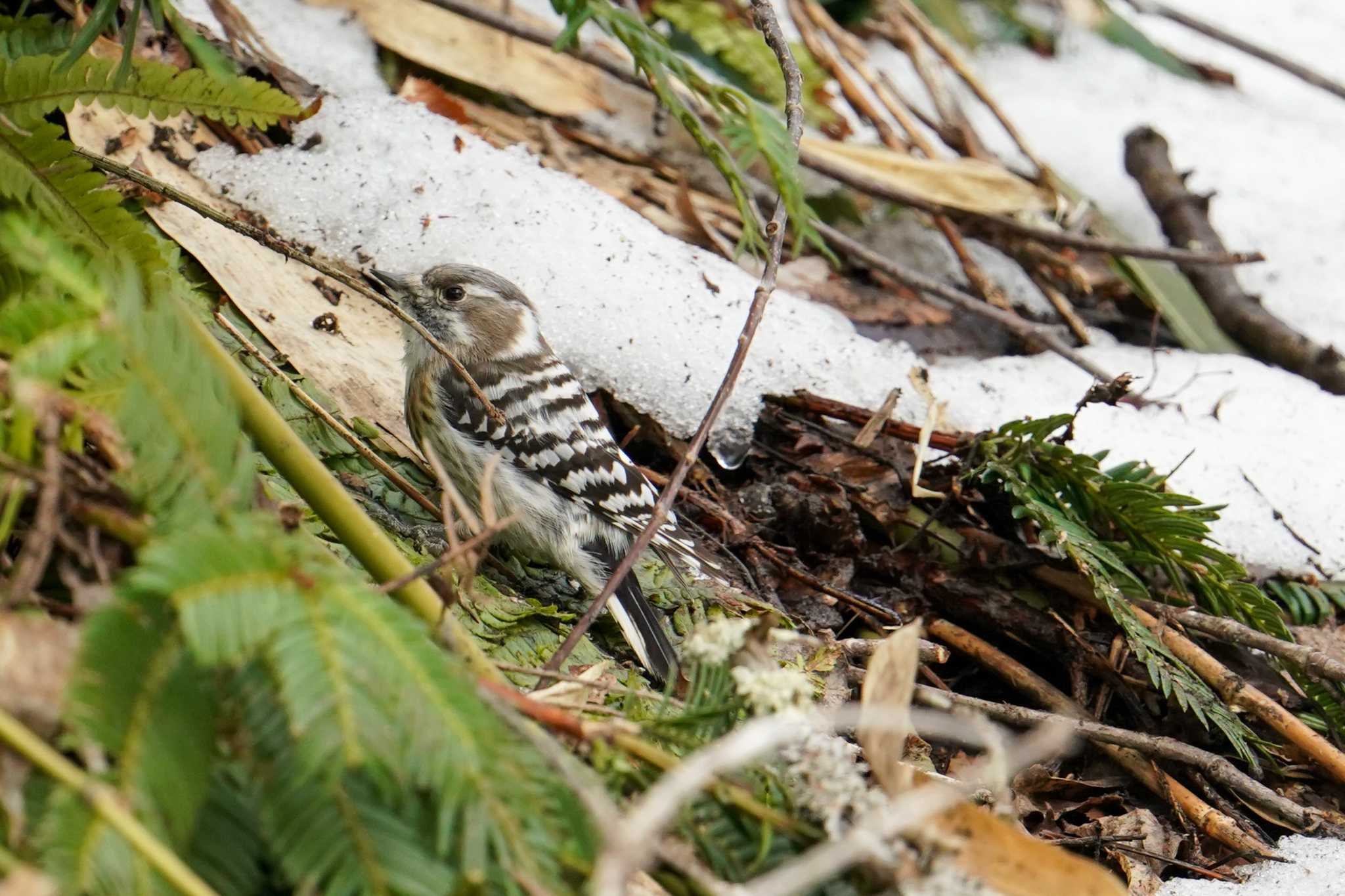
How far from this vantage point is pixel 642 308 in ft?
12.8

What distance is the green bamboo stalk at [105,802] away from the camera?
1166 millimetres

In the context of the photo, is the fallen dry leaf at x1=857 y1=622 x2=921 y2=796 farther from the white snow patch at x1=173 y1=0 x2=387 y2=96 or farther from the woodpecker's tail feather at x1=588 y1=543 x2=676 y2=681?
the white snow patch at x1=173 y1=0 x2=387 y2=96

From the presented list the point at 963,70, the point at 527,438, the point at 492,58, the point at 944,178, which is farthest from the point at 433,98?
the point at 963,70

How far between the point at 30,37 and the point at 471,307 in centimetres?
143

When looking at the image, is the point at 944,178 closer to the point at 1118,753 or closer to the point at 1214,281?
the point at 1214,281

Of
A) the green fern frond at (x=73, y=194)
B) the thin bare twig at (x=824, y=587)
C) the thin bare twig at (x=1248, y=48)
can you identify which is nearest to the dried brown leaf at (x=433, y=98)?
the thin bare twig at (x=824, y=587)

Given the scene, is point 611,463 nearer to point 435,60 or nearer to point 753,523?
point 753,523

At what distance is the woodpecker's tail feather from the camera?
9.41 ft

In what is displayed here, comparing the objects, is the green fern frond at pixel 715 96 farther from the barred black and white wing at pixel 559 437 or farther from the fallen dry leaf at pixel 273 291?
the fallen dry leaf at pixel 273 291

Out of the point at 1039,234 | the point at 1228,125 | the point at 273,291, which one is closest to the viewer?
the point at 273,291

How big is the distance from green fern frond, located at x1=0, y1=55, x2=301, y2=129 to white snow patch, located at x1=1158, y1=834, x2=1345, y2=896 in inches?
A: 98.3

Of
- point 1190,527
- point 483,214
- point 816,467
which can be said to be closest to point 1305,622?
point 1190,527

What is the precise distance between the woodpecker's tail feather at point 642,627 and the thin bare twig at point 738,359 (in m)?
0.14

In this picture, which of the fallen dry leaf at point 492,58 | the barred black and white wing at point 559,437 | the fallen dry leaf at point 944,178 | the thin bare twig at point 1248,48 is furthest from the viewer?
the thin bare twig at point 1248,48
